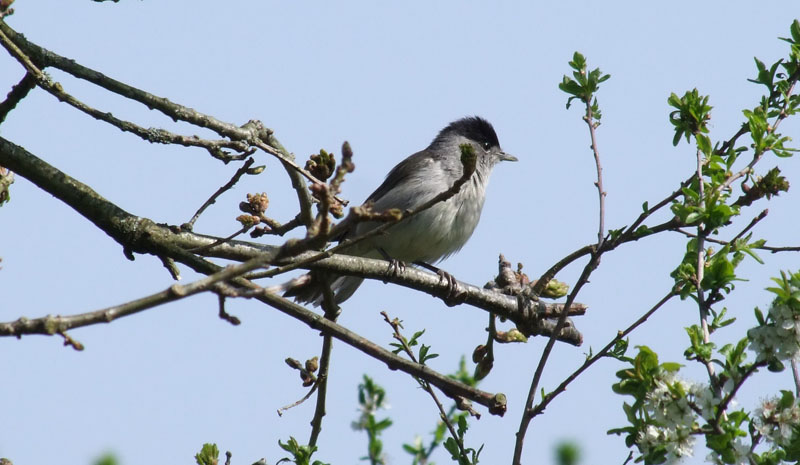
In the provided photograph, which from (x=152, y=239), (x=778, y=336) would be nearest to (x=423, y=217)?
(x=152, y=239)

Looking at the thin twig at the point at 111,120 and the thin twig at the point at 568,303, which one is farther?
the thin twig at the point at 111,120

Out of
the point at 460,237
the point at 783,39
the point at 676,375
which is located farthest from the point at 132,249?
the point at 460,237

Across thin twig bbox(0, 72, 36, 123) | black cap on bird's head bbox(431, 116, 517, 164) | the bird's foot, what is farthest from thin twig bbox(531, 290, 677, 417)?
black cap on bird's head bbox(431, 116, 517, 164)

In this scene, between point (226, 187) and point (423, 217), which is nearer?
point (226, 187)

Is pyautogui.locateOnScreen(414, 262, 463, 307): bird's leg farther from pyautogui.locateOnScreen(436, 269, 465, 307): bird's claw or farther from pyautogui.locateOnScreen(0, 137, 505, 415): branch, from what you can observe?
pyautogui.locateOnScreen(0, 137, 505, 415): branch

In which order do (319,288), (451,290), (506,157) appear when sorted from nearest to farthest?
(451,290), (319,288), (506,157)

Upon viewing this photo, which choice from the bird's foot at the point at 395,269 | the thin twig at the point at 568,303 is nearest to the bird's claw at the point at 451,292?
the bird's foot at the point at 395,269

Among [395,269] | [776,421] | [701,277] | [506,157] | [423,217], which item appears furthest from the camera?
[506,157]

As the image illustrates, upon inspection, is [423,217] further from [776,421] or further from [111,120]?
[776,421]

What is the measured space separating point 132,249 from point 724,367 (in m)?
2.62

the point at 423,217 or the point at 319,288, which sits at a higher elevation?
the point at 423,217

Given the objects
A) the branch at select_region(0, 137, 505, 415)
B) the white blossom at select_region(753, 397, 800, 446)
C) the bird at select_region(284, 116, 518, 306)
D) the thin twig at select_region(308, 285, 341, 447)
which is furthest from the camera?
the bird at select_region(284, 116, 518, 306)

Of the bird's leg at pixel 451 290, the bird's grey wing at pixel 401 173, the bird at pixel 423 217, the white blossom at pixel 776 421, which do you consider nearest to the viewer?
the white blossom at pixel 776 421

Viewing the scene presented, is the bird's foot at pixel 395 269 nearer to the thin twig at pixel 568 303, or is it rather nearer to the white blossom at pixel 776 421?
the thin twig at pixel 568 303
